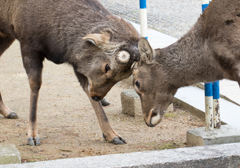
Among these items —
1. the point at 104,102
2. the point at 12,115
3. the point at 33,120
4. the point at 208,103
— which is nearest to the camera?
the point at 208,103

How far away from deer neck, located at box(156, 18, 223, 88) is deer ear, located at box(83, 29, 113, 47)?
2.03ft

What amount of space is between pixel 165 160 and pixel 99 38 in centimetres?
175

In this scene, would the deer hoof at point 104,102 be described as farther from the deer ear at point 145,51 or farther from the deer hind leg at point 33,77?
the deer ear at point 145,51

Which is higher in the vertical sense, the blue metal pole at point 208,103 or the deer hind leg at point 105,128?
the blue metal pole at point 208,103

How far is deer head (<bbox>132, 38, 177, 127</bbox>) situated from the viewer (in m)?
4.41

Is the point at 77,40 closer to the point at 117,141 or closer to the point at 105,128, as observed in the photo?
the point at 105,128

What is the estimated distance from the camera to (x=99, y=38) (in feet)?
14.8

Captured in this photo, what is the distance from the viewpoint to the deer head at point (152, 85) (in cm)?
441

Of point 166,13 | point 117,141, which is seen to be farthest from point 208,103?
point 166,13

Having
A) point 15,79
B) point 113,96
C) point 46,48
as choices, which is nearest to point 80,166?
point 46,48

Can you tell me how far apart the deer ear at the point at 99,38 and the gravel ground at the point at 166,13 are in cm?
596

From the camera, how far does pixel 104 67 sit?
4.60m

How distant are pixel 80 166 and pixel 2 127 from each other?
2599 millimetres

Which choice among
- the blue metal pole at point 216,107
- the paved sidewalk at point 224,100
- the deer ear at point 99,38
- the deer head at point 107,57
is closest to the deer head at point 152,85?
the deer head at point 107,57
